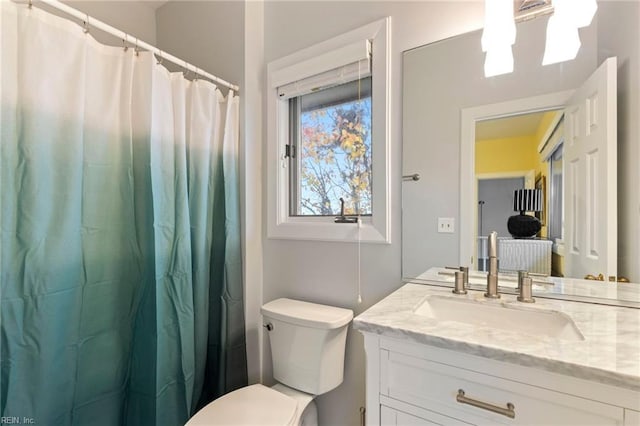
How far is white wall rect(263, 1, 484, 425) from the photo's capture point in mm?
1238

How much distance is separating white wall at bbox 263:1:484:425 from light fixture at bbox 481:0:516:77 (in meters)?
0.08

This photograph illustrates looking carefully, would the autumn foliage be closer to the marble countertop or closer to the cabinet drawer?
the marble countertop

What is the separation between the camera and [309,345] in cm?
128

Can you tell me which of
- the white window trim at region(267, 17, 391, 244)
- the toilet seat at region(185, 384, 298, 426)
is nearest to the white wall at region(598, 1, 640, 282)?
the white window trim at region(267, 17, 391, 244)

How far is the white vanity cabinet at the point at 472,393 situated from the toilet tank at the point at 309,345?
0.43 metres

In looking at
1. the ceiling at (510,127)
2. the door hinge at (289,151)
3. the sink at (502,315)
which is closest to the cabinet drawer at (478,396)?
the sink at (502,315)

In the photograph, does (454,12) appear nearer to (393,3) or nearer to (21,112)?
(393,3)

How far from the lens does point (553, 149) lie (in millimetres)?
1054

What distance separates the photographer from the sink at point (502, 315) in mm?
877

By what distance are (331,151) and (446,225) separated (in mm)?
714

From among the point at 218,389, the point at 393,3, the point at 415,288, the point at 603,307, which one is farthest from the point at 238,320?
the point at 393,3

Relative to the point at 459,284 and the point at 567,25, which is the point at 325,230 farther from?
the point at 567,25

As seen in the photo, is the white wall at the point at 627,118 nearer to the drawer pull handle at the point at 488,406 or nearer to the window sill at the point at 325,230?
the drawer pull handle at the point at 488,406

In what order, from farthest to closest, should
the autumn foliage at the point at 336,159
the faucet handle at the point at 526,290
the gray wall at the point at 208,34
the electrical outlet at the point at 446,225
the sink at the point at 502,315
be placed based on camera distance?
the gray wall at the point at 208,34
the autumn foliage at the point at 336,159
the electrical outlet at the point at 446,225
the faucet handle at the point at 526,290
the sink at the point at 502,315
